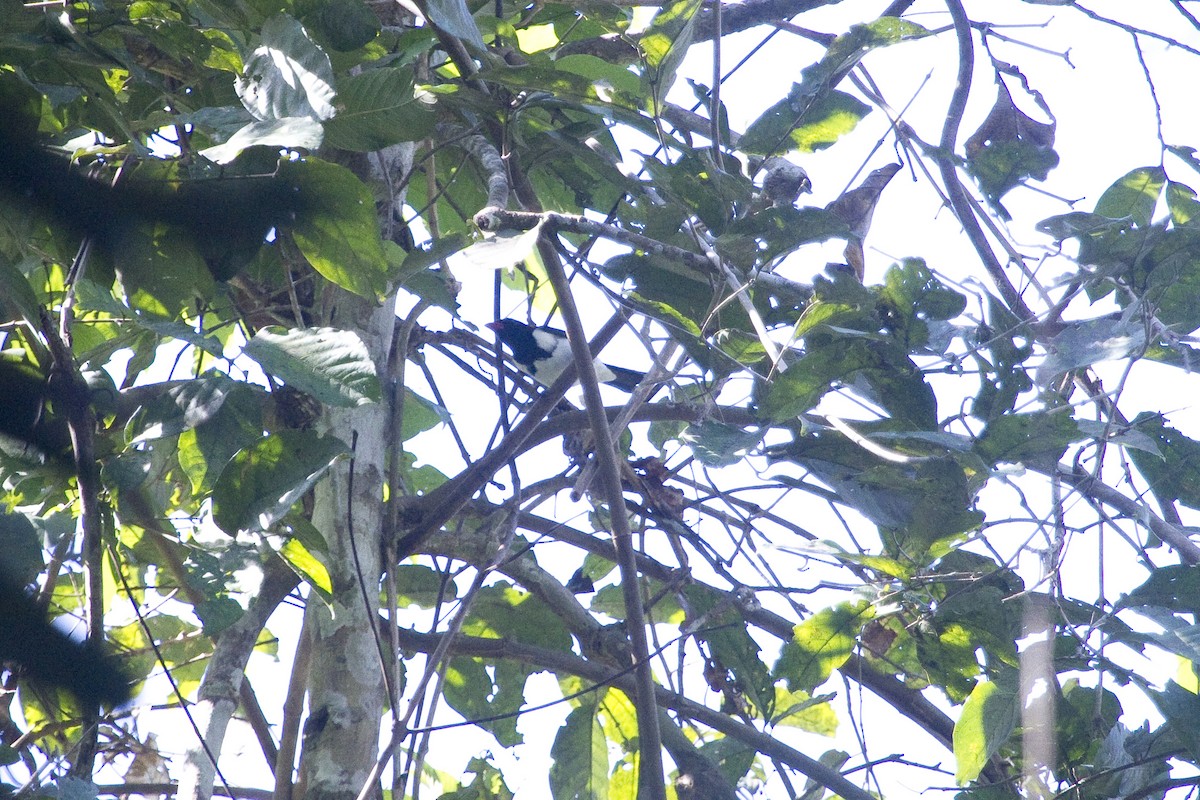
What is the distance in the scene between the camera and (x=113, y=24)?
5.46 ft

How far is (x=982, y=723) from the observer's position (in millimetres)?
1464

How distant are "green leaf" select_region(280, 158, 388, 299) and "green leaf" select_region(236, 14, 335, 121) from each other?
10 cm

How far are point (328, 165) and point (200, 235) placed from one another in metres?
0.28

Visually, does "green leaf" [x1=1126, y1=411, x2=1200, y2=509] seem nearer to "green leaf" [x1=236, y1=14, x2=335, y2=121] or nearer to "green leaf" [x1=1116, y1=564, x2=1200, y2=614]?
"green leaf" [x1=1116, y1=564, x2=1200, y2=614]

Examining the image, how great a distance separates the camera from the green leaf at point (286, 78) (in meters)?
1.28

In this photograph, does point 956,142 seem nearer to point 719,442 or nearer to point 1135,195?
point 1135,195

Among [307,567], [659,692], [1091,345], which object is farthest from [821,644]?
[307,567]

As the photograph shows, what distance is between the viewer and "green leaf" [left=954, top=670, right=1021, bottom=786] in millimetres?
1458

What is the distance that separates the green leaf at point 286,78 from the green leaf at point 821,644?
39.0 inches

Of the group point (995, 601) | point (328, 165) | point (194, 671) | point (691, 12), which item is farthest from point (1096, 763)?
point (194, 671)

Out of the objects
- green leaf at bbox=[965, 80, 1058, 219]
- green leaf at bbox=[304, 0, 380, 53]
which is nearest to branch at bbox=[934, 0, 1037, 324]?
green leaf at bbox=[965, 80, 1058, 219]

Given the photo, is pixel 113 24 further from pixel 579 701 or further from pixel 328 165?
pixel 579 701

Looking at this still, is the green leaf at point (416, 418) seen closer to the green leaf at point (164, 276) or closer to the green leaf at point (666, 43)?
the green leaf at point (164, 276)

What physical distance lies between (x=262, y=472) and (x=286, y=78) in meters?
0.49
